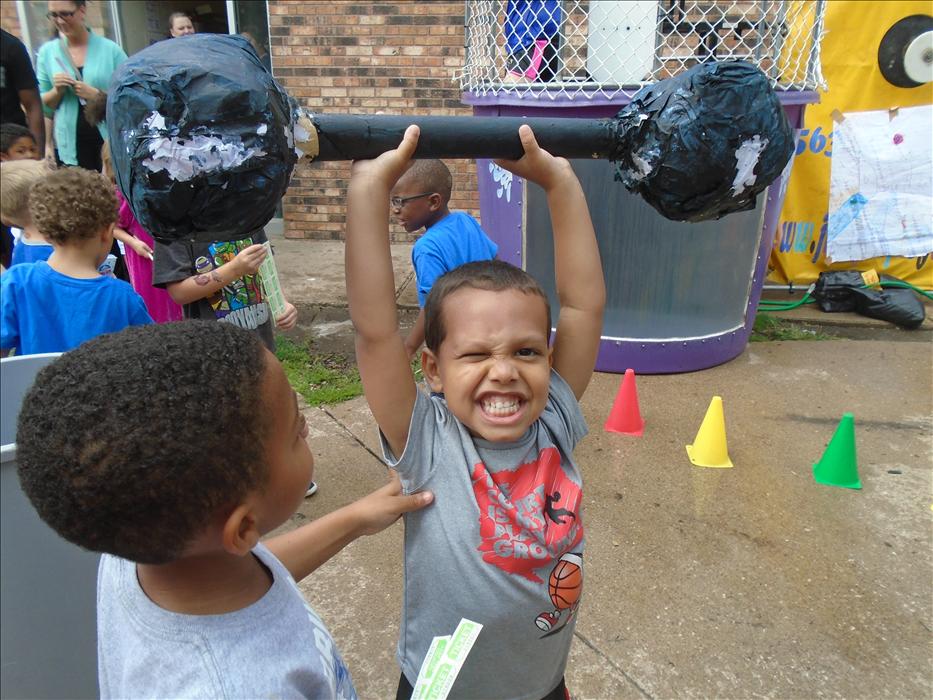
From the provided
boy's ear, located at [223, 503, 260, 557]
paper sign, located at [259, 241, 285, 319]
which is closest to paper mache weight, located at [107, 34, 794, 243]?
boy's ear, located at [223, 503, 260, 557]

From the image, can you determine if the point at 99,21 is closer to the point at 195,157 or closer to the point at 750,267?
the point at 750,267

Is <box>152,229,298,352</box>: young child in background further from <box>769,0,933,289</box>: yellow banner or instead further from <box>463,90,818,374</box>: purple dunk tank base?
<box>769,0,933,289</box>: yellow banner

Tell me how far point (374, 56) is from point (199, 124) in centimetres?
619

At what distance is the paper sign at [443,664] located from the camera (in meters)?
1.16

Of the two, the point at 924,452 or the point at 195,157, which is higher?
the point at 195,157

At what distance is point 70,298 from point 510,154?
181 centimetres

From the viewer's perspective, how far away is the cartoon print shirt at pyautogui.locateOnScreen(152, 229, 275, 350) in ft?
8.82

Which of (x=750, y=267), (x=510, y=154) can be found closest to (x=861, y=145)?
(x=750, y=267)

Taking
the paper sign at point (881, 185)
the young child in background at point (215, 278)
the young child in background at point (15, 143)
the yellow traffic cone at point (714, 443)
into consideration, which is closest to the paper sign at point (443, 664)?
the young child in background at point (215, 278)

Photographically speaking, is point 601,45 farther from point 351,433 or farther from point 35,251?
point 35,251

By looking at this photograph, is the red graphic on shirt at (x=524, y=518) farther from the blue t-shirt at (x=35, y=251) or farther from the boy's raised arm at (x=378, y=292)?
the blue t-shirt at (x=35, y=251)

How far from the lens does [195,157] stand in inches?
36.9

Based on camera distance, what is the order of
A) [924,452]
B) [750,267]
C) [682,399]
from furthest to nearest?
[750,267] → [682,399] → [924,452]

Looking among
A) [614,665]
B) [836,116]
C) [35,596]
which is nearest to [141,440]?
[35,596]
